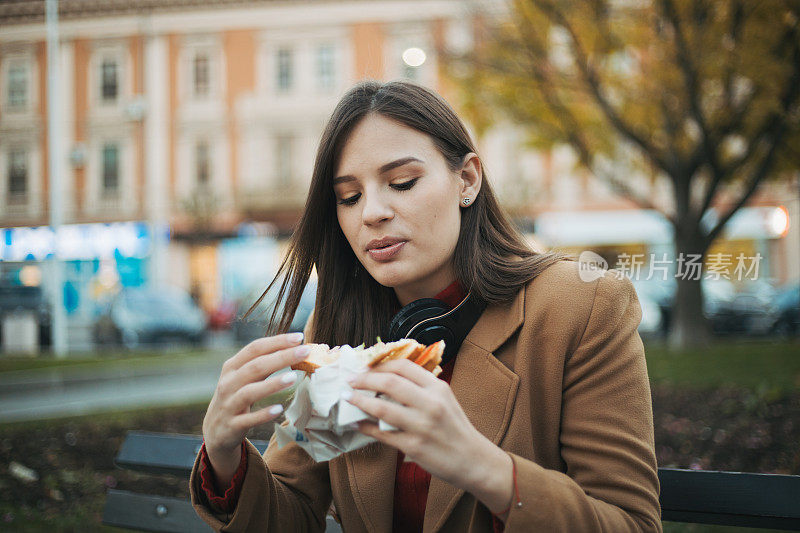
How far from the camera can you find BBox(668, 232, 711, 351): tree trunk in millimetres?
10430

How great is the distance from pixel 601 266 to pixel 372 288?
71cm

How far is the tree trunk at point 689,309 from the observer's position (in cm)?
1043

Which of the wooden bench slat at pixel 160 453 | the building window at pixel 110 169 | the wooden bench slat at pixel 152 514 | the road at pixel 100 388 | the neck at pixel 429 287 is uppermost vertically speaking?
the building window at pixel 110 169

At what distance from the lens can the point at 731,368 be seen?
782 centimetres

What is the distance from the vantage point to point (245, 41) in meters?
25.9

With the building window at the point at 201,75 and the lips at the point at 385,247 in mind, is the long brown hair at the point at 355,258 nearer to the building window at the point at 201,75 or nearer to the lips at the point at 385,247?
the lips at the point at 385,247

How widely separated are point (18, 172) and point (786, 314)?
53.3ft

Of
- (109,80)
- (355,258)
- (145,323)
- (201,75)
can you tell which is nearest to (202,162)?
(201,75)

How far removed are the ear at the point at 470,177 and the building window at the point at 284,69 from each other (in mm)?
25860

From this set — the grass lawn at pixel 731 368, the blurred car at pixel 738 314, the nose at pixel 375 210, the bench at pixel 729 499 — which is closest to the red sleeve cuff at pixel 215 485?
the bench at pixel 729 499

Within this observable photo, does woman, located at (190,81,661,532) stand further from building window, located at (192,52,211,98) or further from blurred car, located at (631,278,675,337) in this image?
building window, located at (192,52,211,98)

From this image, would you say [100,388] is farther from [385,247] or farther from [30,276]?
[385,247]

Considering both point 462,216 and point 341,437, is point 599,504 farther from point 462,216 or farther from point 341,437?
point 462,216

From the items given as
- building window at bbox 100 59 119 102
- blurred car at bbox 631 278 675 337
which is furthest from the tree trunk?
building window at bbox 100 59 119 102
